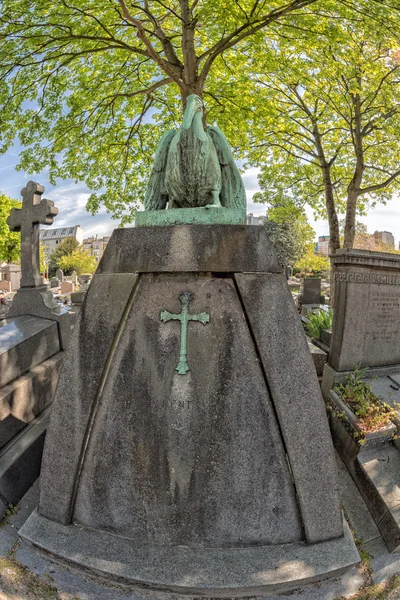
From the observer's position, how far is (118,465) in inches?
111

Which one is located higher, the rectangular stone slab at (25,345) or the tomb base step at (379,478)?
the rectangular stone slab at (25,345)

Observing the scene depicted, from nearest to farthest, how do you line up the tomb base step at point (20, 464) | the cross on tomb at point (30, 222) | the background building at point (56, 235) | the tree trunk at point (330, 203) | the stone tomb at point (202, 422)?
the stone tomb at point (202, 422), the tomb base step at point (20, 464), the cross on tomb at point (30, 222), the tree trunk at point (330, 203), the background building at point (56, 235)

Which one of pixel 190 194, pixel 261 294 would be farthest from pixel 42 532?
pixel 190 194

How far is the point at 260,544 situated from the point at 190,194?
310 centimetres

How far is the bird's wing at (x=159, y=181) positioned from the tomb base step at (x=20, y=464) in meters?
2.74

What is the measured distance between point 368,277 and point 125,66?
11.0m

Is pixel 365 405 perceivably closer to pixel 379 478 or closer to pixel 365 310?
pixel 379 478

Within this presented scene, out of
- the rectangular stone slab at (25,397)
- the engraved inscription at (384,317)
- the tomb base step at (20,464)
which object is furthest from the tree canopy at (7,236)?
the engraved inscription at (384,317)

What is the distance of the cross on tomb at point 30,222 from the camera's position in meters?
6.45

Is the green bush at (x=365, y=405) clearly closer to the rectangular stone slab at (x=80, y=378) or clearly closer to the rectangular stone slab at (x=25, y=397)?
the rectangular stone slab at (x=80, y=378)

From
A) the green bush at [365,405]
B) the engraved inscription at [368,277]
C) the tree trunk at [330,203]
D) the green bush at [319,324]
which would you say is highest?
the tree trunk at [330,203]

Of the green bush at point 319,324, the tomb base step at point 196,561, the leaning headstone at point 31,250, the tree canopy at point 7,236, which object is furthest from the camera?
the tree canopy at point 7,236

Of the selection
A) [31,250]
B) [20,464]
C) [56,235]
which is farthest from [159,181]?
[56,235]

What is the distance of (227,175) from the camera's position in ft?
11.8
